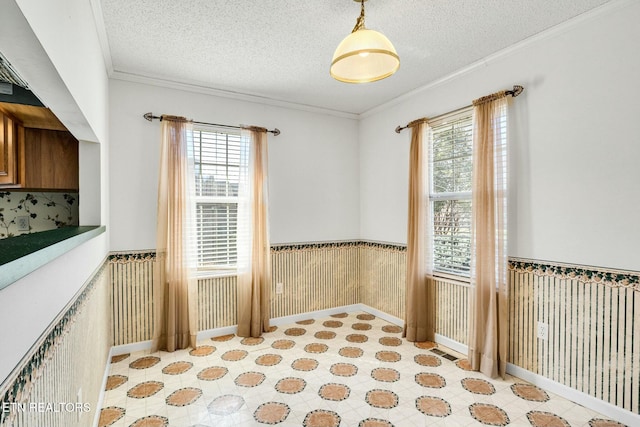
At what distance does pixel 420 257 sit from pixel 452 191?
0.76 meters

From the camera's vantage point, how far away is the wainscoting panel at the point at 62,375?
87 cm

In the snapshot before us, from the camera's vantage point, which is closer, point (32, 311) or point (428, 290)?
point (32, 311)

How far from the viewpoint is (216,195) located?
3662 millimetres

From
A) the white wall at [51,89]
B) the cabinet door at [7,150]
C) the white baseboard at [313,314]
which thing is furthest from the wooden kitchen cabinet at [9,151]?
the white baseboard at [313,314]

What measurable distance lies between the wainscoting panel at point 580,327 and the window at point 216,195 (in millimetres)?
2851

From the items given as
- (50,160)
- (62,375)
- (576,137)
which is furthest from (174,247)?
(576,137)

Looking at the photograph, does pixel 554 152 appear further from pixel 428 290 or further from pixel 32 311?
pixel 32 311

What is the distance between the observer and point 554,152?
2488 millimetres

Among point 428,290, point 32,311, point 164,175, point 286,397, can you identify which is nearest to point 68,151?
point 164,175

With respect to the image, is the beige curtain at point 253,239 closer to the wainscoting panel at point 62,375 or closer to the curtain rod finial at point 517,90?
the wainscoting panel at point 62,375

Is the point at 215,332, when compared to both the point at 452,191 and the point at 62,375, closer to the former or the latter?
the point at 62,375

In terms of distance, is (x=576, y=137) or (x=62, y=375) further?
(x=576, y=137)

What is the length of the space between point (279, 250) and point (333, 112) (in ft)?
6.48

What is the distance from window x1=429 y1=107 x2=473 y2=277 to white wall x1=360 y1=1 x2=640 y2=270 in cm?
37
